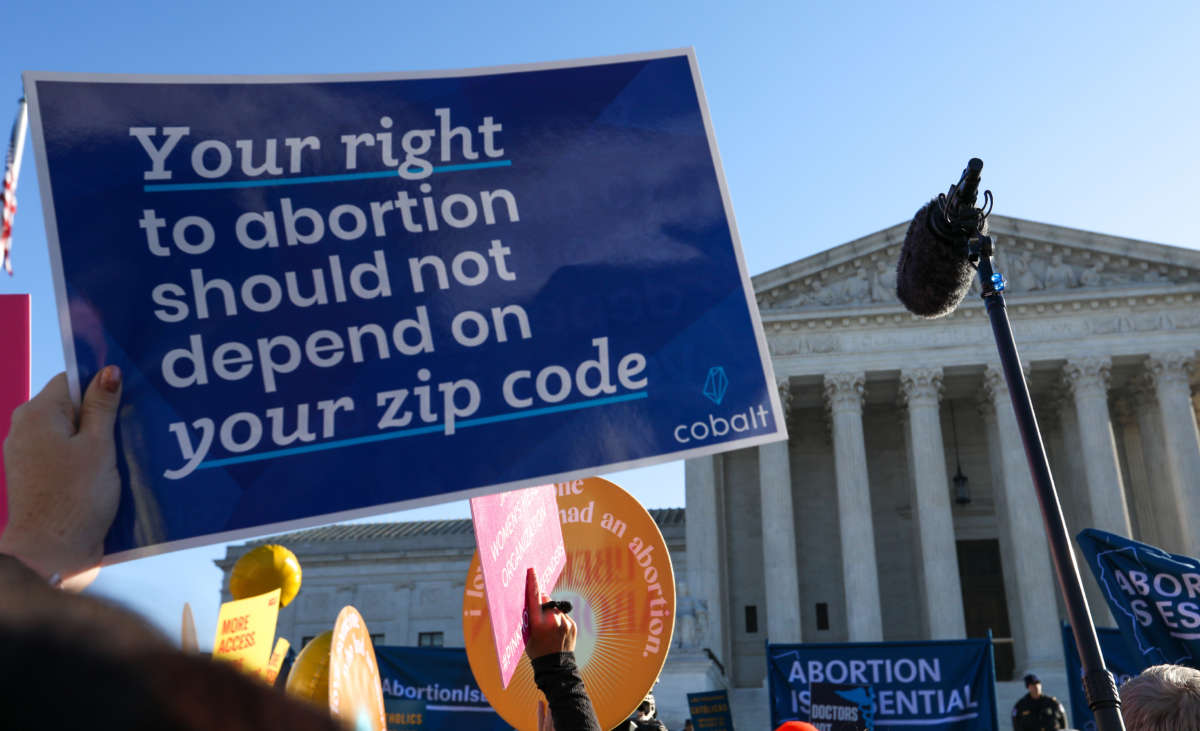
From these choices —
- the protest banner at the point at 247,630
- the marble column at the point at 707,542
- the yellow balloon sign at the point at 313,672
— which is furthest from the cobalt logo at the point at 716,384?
the marble column at the point at 707,542

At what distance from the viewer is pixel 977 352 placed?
36188 mm

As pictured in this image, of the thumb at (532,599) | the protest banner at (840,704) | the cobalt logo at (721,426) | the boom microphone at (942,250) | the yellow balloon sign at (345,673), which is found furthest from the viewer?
the protest banner at (840,704)

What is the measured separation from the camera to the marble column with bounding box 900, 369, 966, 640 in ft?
110

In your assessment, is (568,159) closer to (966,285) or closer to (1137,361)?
(966,285)

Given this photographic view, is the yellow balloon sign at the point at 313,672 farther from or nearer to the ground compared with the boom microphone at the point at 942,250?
nearer to the ground

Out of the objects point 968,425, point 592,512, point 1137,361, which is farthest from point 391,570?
point 592,512

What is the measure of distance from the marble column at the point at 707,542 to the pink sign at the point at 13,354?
32.0 m

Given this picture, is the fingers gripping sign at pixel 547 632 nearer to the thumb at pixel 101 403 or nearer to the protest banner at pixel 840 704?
the thumb at pixel 101 403

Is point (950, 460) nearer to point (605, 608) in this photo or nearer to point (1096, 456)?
point (1096, 456)

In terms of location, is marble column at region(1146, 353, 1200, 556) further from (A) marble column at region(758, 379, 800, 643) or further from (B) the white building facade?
(A) marble column at region(758, 379, 800, 643)

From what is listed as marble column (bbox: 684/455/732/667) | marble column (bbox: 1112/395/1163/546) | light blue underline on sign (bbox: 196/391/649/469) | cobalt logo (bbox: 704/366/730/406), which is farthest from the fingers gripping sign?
marble column (bbox: 1112/395/1163/546)

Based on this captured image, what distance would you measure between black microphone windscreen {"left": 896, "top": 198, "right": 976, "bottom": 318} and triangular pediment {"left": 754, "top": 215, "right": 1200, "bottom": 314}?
31.5 metres

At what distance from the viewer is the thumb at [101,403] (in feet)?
8.09

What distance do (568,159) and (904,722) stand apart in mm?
12174
